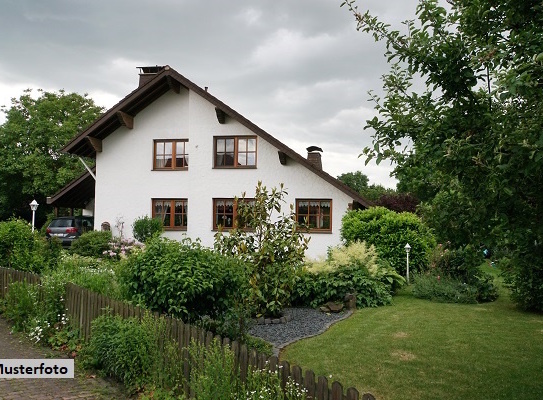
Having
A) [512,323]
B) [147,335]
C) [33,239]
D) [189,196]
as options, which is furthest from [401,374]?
[189,196]

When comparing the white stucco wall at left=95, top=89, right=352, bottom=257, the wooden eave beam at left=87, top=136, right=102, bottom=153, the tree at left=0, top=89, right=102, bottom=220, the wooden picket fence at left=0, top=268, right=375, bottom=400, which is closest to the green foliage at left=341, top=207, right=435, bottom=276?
the white stucco wall at left=95, top=89, right=352, bottom=257

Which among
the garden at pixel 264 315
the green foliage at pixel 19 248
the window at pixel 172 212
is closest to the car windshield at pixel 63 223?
the window at pixel 172 212

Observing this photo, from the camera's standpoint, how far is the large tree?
373cm

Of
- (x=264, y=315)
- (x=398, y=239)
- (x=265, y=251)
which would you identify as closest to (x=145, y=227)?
(x=398, y=239)

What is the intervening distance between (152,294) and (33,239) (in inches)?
246

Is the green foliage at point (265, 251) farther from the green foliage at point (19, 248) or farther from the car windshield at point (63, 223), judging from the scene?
the car windshield at point (63, 223)

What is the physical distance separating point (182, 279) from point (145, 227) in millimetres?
15212

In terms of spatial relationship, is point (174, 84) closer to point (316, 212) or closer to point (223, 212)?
point (223, 212)

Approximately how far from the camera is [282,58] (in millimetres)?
10641

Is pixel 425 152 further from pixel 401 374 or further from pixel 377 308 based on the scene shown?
pixel 377 308

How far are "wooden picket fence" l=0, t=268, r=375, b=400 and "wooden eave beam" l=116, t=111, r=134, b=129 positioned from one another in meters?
12.8

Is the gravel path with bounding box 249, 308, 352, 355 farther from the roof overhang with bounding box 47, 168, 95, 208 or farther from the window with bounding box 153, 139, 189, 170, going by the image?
the roof overhang with bounding box 47, 168, 95, 208

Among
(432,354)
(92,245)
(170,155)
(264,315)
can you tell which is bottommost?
(432,354)

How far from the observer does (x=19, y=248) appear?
11594 millimetres
